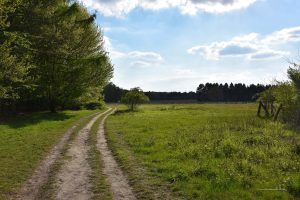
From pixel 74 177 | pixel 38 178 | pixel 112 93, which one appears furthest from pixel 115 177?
pixel 112 93

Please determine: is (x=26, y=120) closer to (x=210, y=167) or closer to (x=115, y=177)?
(x=115, y=177)

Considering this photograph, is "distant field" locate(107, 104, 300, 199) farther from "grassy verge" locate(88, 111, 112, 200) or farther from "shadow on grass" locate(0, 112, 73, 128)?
"shadow on grass" locate(0, 112, 73, 128)

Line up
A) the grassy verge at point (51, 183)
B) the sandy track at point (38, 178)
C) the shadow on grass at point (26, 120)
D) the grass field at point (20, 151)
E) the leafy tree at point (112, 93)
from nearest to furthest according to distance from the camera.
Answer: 1. the grassy verge at point (51, 183)
2. the sandy track at point (38, 178)
3. the grass field at point (20, 151)
4. the shadow on grass at point (26, 120)
5. the leafy tree at point (112, 93)

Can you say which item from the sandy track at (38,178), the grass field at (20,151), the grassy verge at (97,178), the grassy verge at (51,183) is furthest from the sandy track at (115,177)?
the grass field at (20,151)

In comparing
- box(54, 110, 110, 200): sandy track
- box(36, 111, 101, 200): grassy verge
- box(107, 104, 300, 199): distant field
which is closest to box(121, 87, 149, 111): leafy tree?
box(107, 104, 300, 199): distant field

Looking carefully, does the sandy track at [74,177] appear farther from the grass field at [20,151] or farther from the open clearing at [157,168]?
the grass field at [20,151]

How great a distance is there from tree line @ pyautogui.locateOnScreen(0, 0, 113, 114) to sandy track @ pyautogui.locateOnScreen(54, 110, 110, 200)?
16865 mm

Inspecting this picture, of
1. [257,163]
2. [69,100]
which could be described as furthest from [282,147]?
[69,100]

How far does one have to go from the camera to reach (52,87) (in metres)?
48.2

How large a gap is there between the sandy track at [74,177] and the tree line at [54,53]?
55.3ft

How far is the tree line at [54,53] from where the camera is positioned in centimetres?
3791

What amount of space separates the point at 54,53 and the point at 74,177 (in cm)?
3145

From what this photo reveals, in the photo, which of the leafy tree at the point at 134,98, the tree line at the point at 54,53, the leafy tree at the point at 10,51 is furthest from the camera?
the leafy tree at the point at 134,98

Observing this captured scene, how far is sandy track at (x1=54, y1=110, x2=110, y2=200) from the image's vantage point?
11.5 meters
